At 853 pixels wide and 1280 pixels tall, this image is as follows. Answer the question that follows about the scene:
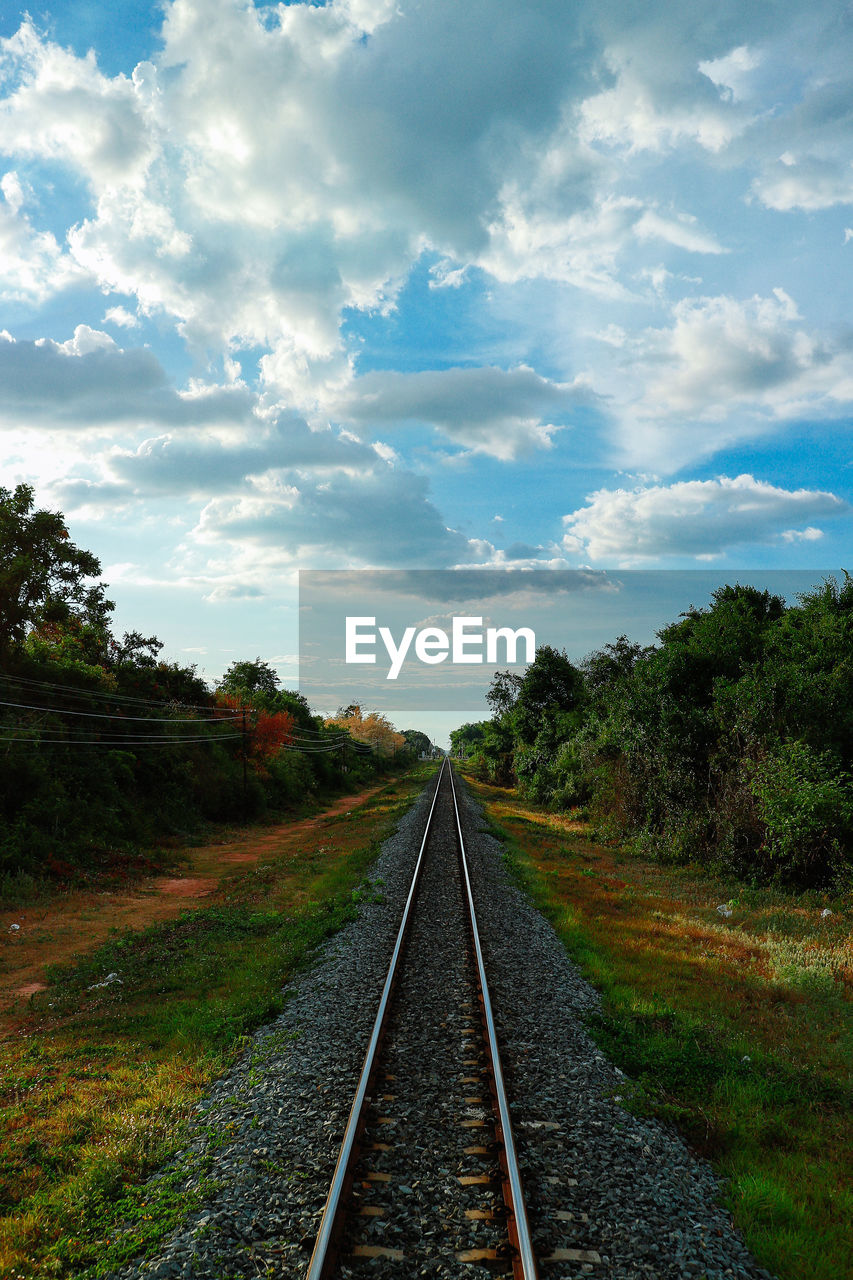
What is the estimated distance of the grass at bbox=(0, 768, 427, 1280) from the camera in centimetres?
448

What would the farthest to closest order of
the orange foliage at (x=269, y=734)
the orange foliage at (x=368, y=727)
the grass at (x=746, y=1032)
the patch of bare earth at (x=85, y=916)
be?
1. the orange foliage at (x=368, y=727)
2. the orange foliage at (x=269, y=734)
3. the patch of bare earth at (x=85, y=916)
4. the grass at (x=746, y=1032)

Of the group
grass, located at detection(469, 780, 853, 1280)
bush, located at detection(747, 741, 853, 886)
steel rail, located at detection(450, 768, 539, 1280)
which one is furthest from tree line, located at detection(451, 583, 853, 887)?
steel rail, located at detection(450, 768, 539, 1280)

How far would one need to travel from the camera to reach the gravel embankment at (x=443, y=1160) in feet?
13.2

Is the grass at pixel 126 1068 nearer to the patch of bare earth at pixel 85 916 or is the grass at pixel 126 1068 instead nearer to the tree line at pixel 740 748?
the patch of bare earth at pixel 85 916

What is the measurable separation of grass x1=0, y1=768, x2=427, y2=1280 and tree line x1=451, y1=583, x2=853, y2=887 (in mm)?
10065

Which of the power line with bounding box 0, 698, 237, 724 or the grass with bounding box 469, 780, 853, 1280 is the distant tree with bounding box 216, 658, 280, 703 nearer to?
the power line with bounding box 0, 698, 237, 724

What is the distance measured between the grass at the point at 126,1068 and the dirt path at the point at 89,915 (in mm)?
627

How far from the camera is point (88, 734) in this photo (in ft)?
70.1

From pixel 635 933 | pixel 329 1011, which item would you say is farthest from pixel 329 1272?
pixel 635 933

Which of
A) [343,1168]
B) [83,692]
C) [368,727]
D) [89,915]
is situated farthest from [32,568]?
[368,727]

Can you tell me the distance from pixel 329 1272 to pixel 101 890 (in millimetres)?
15230

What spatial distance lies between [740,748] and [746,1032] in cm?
1239

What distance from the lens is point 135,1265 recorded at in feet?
13.2

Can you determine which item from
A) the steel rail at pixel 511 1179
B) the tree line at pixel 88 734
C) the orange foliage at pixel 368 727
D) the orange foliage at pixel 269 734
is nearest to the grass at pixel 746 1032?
the steel rail at pixel 511 1179
